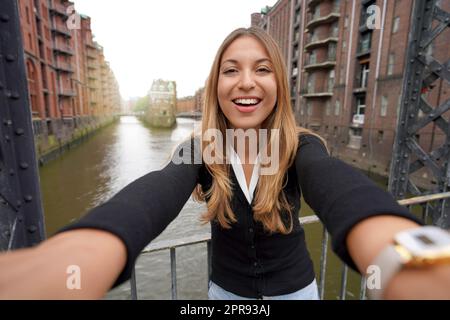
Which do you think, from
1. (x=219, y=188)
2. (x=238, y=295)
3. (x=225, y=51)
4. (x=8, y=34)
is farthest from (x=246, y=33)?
(x=238, y=295)

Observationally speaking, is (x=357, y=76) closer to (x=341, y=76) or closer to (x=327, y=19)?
(x=341, y=76)

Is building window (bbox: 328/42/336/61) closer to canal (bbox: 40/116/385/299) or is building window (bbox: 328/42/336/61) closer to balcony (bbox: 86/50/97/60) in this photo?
canal (bbox: 40/116/385/299)

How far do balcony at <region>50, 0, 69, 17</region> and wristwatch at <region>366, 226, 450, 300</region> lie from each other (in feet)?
133

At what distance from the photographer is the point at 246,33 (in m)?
1.54

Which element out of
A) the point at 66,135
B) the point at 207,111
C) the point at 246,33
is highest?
the point at 246,33

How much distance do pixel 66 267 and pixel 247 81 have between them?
1278 mm

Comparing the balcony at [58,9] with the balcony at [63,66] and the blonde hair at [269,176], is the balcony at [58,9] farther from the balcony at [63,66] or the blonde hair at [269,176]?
the blonde hair at [269,176]

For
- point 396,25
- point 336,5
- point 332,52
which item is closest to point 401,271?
point 396,25

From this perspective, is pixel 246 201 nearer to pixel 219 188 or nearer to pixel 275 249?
pixel 219 188

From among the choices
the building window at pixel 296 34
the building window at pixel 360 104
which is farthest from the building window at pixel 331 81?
the building window at pixel 296 34

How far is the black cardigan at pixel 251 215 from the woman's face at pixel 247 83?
0.34 metres

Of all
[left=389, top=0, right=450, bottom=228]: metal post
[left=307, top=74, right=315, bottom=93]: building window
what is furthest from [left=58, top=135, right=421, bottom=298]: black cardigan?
[left=307, top=74, right=315, bottom=93]: building window

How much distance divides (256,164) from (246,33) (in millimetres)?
839

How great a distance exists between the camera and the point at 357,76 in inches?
798
